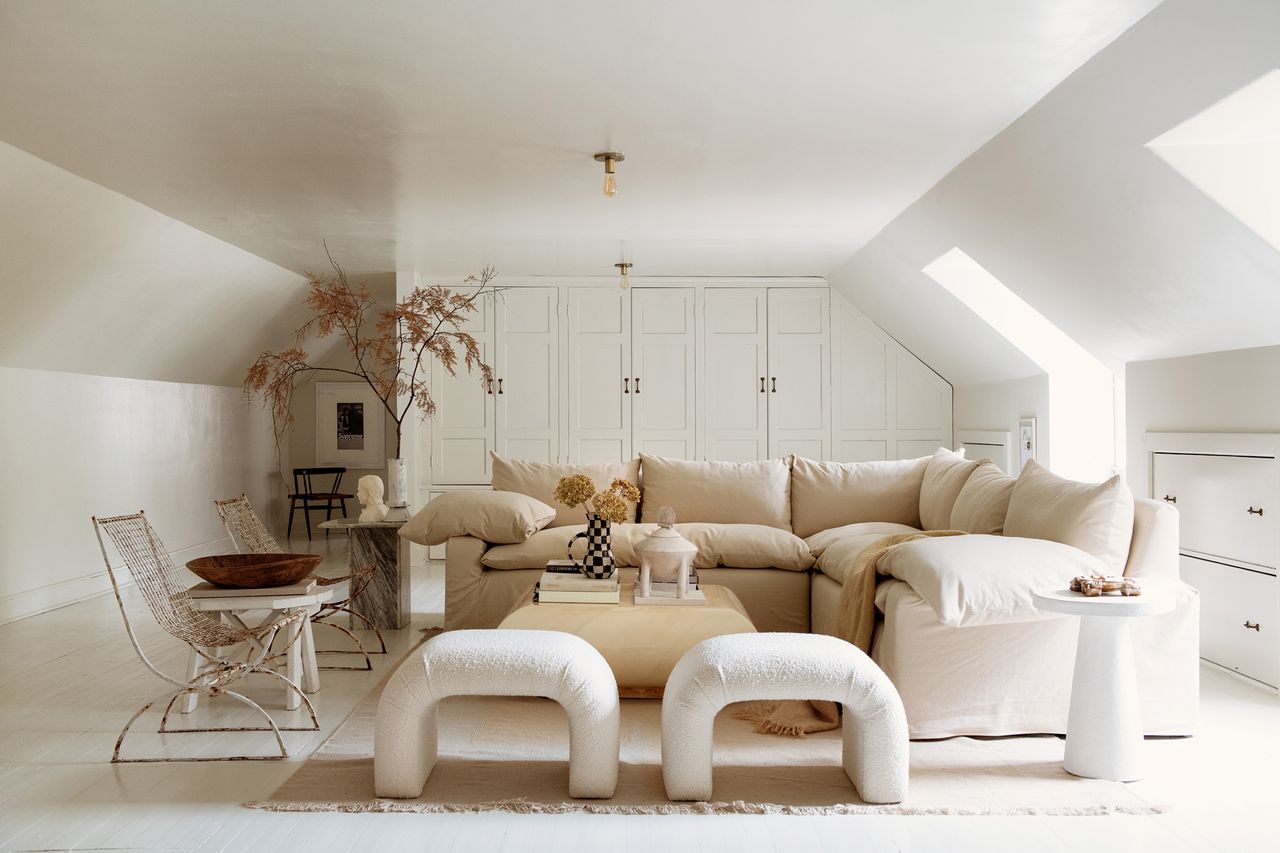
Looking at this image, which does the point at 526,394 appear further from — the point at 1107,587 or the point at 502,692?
the point at 1107,587

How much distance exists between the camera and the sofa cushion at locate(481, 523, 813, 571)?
465cm

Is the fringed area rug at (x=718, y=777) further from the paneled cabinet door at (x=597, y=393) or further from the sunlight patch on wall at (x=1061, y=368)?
the paneled cabinet door at (x=597, y=393)

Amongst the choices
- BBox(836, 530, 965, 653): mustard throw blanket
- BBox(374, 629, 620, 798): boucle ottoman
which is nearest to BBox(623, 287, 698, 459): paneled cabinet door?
BBox(836, 530, 965, 653): mustard throw blanket

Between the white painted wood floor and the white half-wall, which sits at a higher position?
the white half-wall

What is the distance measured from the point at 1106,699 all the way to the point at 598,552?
6.54ft

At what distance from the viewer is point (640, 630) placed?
365 cm

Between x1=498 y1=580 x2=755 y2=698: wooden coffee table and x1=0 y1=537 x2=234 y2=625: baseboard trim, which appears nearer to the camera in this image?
x1=498 y1=580 x2=755 y2=698: wooden coffee table

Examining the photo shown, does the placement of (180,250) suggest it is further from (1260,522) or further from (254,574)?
(1260,522)

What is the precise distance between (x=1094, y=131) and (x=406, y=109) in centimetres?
253

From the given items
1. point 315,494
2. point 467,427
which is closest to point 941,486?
point 467,427

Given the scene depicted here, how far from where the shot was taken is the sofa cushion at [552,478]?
5324 millimetres

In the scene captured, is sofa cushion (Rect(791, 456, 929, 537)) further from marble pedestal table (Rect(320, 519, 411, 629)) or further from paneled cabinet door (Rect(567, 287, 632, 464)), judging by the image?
paneled cabinet door (Rect(567, 287, 632, 464))

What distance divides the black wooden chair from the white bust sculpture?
4349 millimetres

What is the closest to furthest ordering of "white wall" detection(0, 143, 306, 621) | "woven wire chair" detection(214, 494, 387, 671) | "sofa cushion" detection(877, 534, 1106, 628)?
"sofa cushion" detection(877, 534, 1106, 628) < "woven wire chair" detection(214, 494, 387, 671) < "white wall" detection(0, 143, 306, 621)
